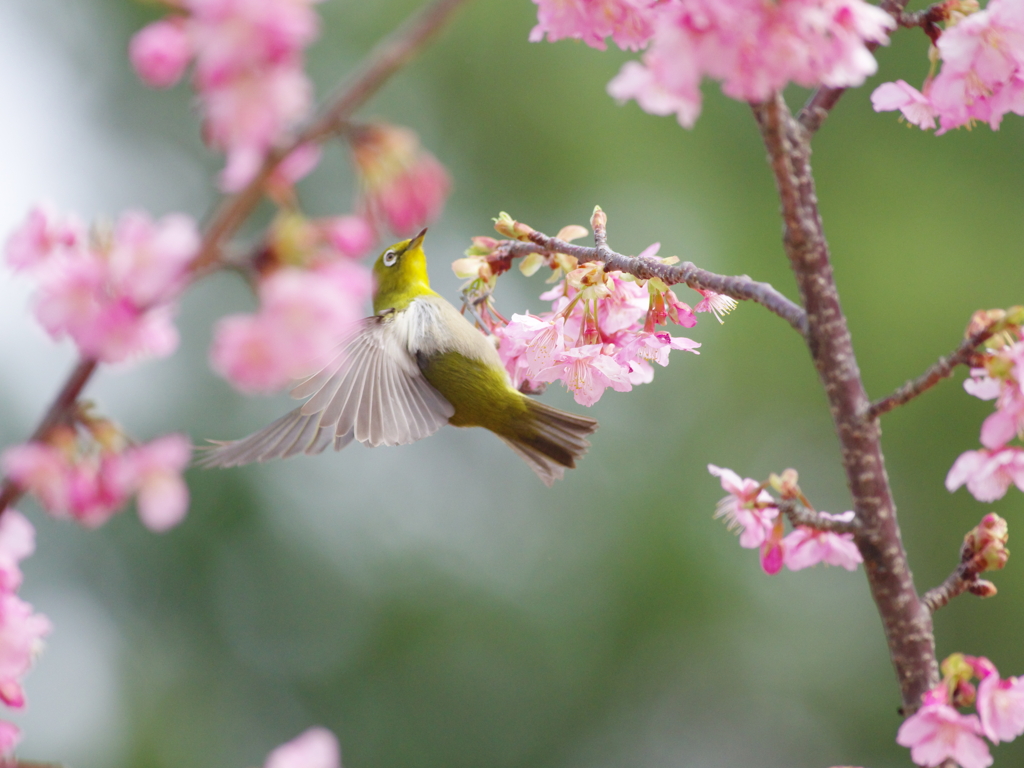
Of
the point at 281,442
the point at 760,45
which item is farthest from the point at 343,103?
the point at 281,442

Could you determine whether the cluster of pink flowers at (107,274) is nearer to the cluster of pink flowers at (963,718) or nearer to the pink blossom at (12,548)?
the pink blossom at (12,548)

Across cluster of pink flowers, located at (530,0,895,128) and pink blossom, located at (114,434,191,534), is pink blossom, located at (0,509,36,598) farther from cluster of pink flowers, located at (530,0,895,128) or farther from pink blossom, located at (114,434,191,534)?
cluster of pink flowers, located at (530,0,895,128)

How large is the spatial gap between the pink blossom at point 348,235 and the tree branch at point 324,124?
59 mm

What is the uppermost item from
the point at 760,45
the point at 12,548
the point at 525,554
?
the point at 525,554

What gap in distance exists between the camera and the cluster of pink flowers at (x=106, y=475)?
78cm

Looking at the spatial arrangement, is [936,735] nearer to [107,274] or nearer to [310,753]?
[310,753]

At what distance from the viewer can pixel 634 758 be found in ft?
35.5

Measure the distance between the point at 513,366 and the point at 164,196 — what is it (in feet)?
35.5

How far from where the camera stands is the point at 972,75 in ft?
4.46

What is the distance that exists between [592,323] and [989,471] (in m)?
0.70

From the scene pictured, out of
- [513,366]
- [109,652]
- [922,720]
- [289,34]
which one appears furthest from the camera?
[109,652]

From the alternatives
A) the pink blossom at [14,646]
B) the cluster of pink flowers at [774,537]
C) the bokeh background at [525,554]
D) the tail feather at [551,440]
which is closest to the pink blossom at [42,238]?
the pink blossom at [14,646]

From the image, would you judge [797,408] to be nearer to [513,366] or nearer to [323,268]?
[513,366]

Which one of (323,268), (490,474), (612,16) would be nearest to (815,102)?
(612,16)
